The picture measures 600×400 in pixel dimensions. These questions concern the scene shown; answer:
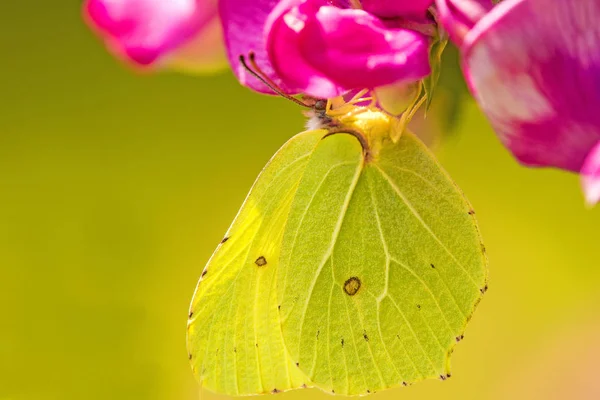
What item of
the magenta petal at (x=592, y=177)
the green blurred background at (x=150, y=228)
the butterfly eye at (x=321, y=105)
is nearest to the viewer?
the magenta petal at (x=592, y=177)

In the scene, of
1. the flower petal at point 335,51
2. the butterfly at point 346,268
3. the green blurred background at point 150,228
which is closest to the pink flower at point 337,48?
the flower petal at point 335,51

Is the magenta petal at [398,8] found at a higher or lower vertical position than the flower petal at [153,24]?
lower

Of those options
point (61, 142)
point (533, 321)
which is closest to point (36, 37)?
point (61, 142)

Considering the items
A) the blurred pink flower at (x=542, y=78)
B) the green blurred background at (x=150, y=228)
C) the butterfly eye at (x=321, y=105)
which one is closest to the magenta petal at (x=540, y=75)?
the blurred pink flower at (x=542, y=78)

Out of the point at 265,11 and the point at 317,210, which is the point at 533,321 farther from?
the point at 265,11

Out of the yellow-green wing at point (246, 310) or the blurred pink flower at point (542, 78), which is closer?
the blurred pink flower at point (542, 78)

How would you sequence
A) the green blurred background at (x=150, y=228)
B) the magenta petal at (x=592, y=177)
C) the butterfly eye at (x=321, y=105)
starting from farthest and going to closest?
the green blurred background at (x=150, y=228) → the butterfly eye at (x=321, y=105) → the magenta petal at (x=592, y=177)

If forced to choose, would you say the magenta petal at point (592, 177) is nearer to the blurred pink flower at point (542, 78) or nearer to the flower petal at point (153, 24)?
the blurred pink flower at point (542, 78)

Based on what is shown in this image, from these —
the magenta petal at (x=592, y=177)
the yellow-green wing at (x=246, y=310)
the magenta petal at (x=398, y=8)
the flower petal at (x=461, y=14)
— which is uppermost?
the flower petal at (x=461, y=14)
